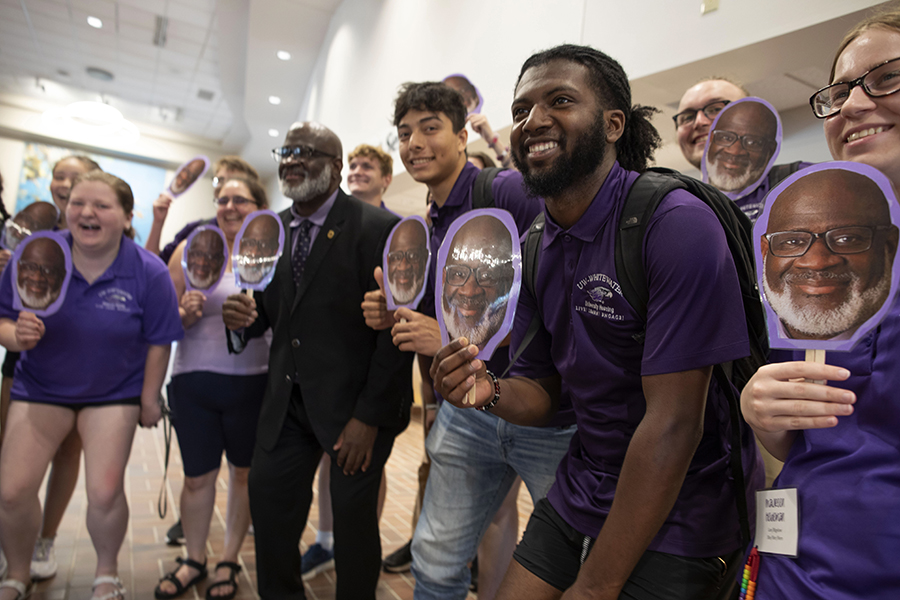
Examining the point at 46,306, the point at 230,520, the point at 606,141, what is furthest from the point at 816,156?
the point at 46,306

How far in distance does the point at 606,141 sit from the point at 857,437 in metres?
Result: 0.75

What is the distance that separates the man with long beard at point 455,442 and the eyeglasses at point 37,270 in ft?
4.37

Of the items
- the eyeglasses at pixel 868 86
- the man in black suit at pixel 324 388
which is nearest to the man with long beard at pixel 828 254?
the eyeglasses at pixel 868 86

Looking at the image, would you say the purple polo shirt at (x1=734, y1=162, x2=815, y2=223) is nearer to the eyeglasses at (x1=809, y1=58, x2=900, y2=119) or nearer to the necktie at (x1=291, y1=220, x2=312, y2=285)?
the eyeglasses at (x1=809, y1=58, x2=900, y2=119)

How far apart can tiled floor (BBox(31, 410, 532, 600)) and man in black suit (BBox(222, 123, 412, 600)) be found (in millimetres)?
619

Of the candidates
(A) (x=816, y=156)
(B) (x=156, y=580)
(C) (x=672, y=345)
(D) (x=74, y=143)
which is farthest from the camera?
(D) (x=74, y=143)

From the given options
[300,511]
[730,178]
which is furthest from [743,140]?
[300,511]

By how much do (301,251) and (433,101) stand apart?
751 mm

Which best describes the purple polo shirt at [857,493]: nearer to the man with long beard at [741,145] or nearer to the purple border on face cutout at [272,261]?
the man with long beard at [741,145]

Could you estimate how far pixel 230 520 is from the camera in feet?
8.66

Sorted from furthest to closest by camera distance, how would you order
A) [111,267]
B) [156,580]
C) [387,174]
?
[387,174] < [156,580] < [111,267]

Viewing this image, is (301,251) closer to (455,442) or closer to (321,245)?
(321,245)

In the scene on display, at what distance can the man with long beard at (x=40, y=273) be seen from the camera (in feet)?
7.27

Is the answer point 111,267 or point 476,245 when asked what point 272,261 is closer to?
point 111,267
